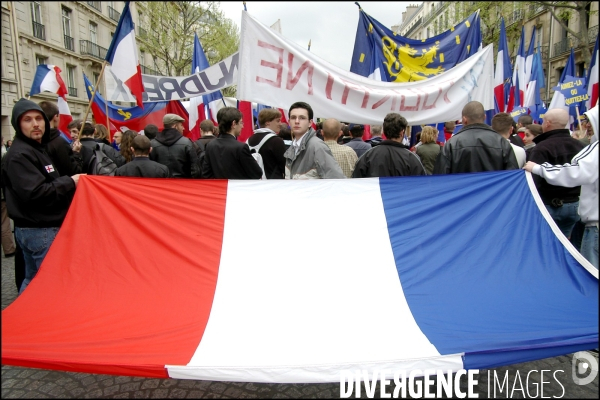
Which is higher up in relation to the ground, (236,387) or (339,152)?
(339,152)

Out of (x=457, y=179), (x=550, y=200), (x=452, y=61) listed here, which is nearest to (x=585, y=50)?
(x=452, y=61)

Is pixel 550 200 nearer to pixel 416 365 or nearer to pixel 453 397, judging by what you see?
pixel 453 397

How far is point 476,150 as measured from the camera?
3889 mm

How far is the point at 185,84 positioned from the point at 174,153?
6.36 feet

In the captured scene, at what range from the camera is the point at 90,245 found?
3100 millimetres

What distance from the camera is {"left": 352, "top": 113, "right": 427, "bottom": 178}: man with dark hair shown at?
155 inches

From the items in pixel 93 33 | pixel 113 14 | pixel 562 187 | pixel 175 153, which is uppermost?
pixel 113 14

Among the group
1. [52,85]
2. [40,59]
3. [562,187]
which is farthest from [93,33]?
[562,187]

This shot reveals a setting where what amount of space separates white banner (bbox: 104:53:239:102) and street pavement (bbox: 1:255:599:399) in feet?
12.2

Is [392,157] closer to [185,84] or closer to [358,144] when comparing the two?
[358,144]

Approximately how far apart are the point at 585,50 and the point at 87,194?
64.6 feet

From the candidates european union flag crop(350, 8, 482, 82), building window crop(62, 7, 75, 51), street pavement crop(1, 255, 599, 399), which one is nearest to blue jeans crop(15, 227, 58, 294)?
street pavement crop(1, 255, 599, 399)

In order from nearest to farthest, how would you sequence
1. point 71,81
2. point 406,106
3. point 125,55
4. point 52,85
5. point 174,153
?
point 406,106 → point 125,55 → point 174,153 → point 52,85 → point 71,81

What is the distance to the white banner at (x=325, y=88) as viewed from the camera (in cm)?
392
